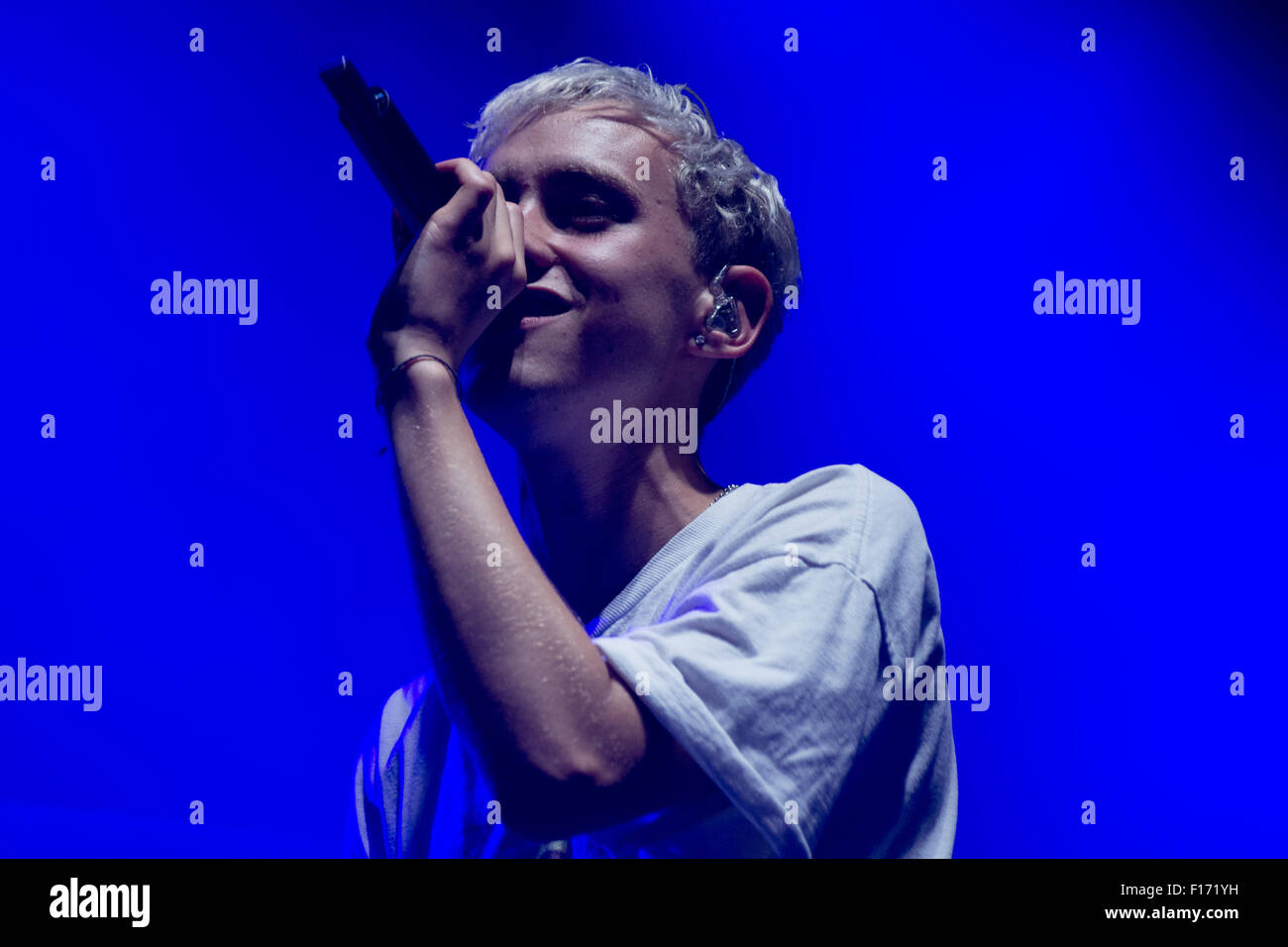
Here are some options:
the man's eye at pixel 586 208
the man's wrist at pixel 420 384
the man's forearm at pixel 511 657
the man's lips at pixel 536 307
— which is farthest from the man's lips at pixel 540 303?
the man's forearm at pixel 511 657

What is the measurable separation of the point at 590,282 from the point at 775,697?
1.64 ft

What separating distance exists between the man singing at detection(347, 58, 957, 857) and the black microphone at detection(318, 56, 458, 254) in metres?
0.03

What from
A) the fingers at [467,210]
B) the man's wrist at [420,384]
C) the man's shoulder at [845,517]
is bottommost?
the man's shoulder at [845,517]

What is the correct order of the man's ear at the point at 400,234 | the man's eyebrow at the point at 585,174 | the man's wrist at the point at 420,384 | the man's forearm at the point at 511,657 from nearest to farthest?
the man's forearm at the point at 511,657 < the man's wrist at the point at 420,384 < the man's ear at the point at 400,234 < the man's eyebrow at the point at 585,174

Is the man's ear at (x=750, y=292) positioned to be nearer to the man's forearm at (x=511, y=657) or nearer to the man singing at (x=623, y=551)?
the man singing at (x=623, y=551)

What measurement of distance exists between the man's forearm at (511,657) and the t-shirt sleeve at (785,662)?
0.04 meters

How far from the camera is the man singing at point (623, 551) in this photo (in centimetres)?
84

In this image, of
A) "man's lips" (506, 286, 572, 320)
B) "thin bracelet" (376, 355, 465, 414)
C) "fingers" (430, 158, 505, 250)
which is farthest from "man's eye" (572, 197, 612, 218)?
"thin bracelet" (376, 355, 465, 414)

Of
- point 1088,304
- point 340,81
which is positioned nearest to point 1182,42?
point 1088,304

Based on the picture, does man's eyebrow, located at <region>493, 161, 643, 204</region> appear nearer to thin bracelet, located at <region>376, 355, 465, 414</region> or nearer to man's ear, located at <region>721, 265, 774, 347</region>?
man's ear, located at <region>721, 265, 774, 347</region>

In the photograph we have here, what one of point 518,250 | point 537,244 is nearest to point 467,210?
point 518,250
